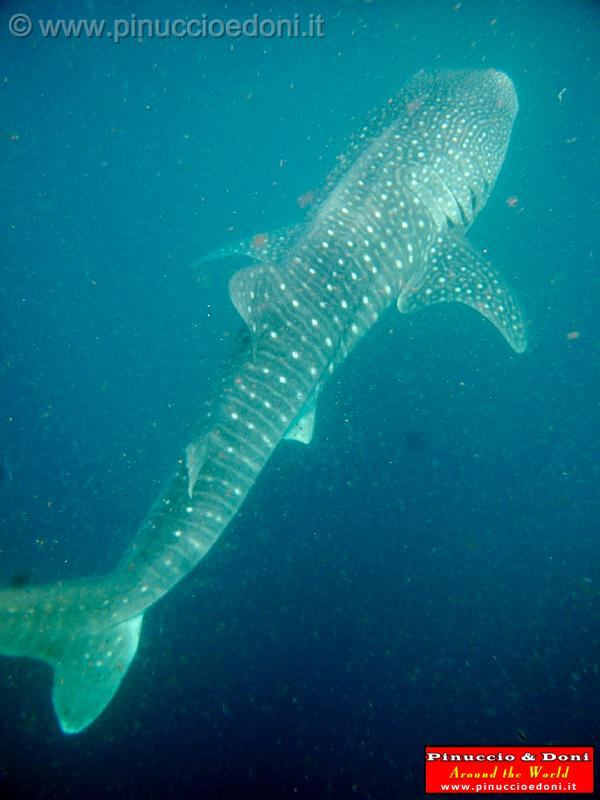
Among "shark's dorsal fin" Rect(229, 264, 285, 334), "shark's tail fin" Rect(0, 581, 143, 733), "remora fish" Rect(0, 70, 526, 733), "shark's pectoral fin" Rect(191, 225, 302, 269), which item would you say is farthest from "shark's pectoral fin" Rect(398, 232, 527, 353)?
"shark's tail fin" Rect(0, 581, 143, 733)

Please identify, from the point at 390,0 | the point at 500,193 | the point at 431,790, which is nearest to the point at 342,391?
the point at 431,790

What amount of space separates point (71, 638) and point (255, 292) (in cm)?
392

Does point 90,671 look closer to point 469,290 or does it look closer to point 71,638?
point 71,638

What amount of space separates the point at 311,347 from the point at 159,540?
2.47m

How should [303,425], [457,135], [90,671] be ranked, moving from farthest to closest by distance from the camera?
[457,135] < [303,425] < [90,671]

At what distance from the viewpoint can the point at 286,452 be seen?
6.25 metres

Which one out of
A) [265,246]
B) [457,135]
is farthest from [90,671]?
[457,135]

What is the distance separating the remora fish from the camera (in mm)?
3896

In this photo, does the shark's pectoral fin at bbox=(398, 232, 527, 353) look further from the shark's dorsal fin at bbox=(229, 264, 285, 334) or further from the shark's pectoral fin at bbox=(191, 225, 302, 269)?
the shark's dorsal fin at bbox=(229, 264, 285, 334)

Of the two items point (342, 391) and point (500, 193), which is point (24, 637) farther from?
point (500, 193)

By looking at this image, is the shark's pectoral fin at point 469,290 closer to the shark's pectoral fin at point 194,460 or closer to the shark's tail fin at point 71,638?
the shark's pectoral fin at point 194,460

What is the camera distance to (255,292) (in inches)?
181

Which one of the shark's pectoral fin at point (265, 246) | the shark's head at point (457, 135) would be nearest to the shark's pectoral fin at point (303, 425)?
the shark's pectoral fin at point (265, 246)

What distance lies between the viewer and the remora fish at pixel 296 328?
12.8ft
